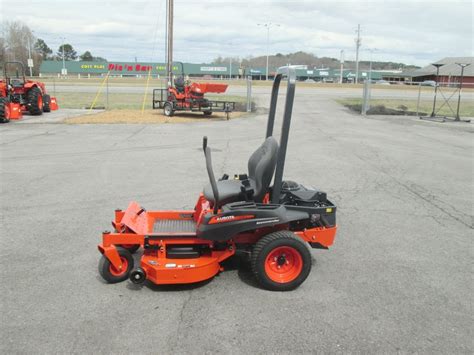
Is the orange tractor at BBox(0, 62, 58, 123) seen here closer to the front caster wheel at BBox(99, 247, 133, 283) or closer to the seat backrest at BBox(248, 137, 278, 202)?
the front caster wheel at BBox(99, 247, 133, 283)

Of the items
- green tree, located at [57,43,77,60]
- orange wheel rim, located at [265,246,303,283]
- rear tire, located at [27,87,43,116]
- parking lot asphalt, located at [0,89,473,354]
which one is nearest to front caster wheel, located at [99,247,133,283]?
parking lot asphalt, located at [0,89,473,354]

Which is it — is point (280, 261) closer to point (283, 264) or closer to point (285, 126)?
point (283, 264)

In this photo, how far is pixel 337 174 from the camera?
30.7 feet

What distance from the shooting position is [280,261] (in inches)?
169

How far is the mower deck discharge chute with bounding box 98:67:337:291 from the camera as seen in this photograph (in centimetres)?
409

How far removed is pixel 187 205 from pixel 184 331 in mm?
3397

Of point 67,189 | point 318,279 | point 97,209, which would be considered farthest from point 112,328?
point 67,189

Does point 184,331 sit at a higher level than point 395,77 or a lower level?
lower

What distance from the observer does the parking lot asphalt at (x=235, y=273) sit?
3438mm

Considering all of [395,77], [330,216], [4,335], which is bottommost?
[4,335]

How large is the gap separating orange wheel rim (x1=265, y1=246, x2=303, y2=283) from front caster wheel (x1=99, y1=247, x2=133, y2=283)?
1.31m

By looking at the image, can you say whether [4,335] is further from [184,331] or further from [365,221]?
[365,221]

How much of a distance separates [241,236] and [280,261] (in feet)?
1.44

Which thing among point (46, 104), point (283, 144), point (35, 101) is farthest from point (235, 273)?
point (46, 104)
